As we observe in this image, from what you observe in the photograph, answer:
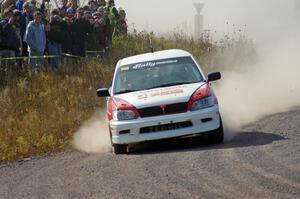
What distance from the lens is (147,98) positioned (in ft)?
45.2

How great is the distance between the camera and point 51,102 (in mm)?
19734

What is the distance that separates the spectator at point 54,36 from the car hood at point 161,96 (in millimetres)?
6938

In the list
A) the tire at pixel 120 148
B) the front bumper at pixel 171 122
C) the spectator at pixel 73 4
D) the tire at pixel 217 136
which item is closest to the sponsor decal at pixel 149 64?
the front bumper at pixel 171 122

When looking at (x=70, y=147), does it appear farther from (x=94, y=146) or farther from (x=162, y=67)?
(x=162, y=67)

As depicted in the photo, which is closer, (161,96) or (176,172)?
(176,172)

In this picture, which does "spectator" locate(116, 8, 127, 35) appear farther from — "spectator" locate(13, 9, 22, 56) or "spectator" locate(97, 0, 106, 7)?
"spectator" locate(13, 9, 22, 56)

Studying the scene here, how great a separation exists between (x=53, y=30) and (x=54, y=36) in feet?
0.77

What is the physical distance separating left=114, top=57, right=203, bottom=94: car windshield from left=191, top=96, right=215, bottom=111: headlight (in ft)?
2.88

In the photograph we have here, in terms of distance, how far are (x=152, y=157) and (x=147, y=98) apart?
60.0 inches

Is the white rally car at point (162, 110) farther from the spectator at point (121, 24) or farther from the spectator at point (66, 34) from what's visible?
the spectator at point (121, 24)

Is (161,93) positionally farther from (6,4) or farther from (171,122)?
(6,4)

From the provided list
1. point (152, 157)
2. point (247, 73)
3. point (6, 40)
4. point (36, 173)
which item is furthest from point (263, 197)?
point (247, 73)

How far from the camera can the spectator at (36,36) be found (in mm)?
19514

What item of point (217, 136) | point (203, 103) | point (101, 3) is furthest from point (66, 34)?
point (217, 136)
